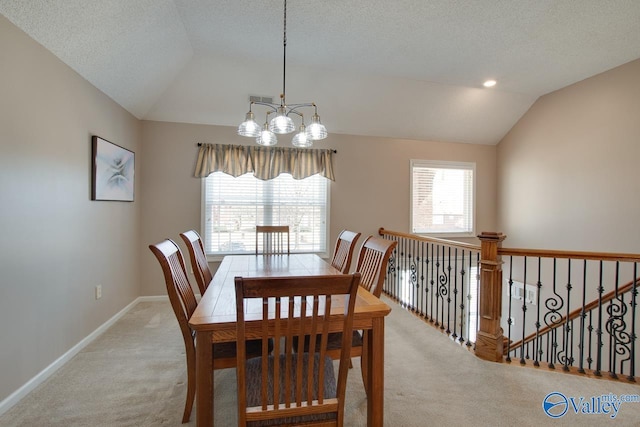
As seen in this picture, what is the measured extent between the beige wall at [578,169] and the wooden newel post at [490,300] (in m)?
2.08

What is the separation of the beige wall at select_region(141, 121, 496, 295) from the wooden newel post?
6.71 ft

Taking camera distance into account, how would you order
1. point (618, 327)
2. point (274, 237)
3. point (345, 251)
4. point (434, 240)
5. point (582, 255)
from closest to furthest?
point (582, 255) → point (345, 251) → point (618, 327) → point (434, 240) → point (274, 237)

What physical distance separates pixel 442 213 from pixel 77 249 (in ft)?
Result: 15.4

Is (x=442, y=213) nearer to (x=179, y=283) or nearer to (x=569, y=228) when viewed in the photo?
(x=569, y=228)

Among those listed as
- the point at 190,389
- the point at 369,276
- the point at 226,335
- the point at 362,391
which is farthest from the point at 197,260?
the point at 362,391

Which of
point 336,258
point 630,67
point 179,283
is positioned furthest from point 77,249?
point 630,67

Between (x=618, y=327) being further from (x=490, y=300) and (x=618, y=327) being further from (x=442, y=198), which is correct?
(x=442, y=198)

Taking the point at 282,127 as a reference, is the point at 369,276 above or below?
below

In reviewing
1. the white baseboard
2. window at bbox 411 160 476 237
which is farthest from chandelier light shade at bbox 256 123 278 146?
window at bbox 411 160 476 237

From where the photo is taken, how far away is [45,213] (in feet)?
6.81

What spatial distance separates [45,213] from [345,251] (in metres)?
2.31

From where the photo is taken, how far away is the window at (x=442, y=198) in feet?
14.9

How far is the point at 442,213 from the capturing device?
4.67 meters

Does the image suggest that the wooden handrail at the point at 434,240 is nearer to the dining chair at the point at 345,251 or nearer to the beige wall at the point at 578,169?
the dining chair at the point at 345,251
